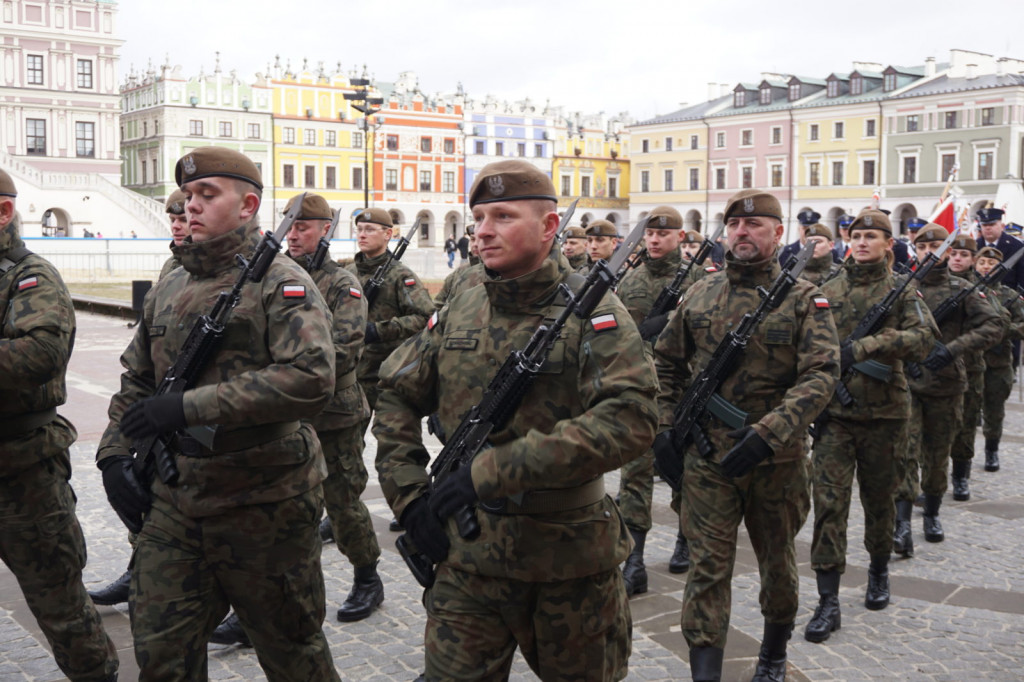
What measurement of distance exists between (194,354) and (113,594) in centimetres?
303

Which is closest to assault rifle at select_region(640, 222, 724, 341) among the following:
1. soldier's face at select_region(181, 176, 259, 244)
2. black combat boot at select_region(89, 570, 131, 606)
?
black combat boot at select_region(89, 570, 131, 606)

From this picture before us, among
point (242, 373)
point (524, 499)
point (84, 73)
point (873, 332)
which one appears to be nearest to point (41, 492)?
point (242, 373)

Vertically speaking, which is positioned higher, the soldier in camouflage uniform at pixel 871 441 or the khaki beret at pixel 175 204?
the khaki beret at pixel 175 204

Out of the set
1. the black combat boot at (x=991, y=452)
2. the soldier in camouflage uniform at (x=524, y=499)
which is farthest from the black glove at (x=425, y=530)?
the black combat boot at (x=991, y=452)

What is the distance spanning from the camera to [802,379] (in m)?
4.75

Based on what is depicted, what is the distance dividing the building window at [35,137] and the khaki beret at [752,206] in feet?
219

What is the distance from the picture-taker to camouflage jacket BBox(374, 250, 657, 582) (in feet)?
9.90

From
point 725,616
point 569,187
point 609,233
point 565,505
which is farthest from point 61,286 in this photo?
point 569,187

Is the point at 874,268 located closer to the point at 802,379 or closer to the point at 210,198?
the point at 802,379

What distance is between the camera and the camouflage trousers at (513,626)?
10.6 ft

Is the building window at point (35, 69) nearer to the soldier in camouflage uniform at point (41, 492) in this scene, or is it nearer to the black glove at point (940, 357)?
the black glove at point (940, 357)

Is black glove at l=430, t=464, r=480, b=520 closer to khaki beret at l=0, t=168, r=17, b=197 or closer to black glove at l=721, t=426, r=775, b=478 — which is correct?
black glove at l=721, t=426, r=775, b=478

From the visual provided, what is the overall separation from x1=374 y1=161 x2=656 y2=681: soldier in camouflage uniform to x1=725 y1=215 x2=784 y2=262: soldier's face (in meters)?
1.87

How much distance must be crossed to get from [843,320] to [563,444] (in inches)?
167
